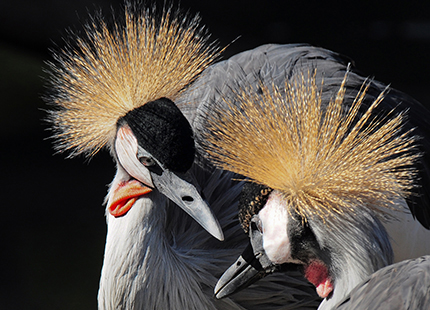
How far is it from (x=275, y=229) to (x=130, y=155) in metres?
0.42

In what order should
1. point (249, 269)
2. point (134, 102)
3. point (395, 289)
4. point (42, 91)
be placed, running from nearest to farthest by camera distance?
point (395, 289), point (249, 269), point (134, 102), point (42, 91)

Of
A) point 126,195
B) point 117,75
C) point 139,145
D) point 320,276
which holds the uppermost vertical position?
point 117,75

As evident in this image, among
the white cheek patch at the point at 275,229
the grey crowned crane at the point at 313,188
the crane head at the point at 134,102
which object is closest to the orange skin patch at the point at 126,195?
the crane head at the point at 134,102

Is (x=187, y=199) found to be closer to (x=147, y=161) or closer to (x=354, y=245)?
(x=147, y=161)

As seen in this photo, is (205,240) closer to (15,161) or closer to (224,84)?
(224,84)

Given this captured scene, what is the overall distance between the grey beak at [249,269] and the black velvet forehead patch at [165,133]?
24cm

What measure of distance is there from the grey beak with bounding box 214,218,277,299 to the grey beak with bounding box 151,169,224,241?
0.34 ft

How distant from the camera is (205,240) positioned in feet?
5.17

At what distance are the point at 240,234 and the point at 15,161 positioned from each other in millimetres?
1534

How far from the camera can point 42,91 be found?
9.13 feet

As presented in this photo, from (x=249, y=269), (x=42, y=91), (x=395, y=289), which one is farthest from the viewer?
(x=42, y=91)

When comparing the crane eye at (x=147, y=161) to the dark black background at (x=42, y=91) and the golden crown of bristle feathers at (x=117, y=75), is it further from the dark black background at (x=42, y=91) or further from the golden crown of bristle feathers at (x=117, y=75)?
the dark black background at (x=42, y=91)

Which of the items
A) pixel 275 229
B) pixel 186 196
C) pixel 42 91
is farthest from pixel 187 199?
pixel 42 91

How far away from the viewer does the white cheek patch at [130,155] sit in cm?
138
